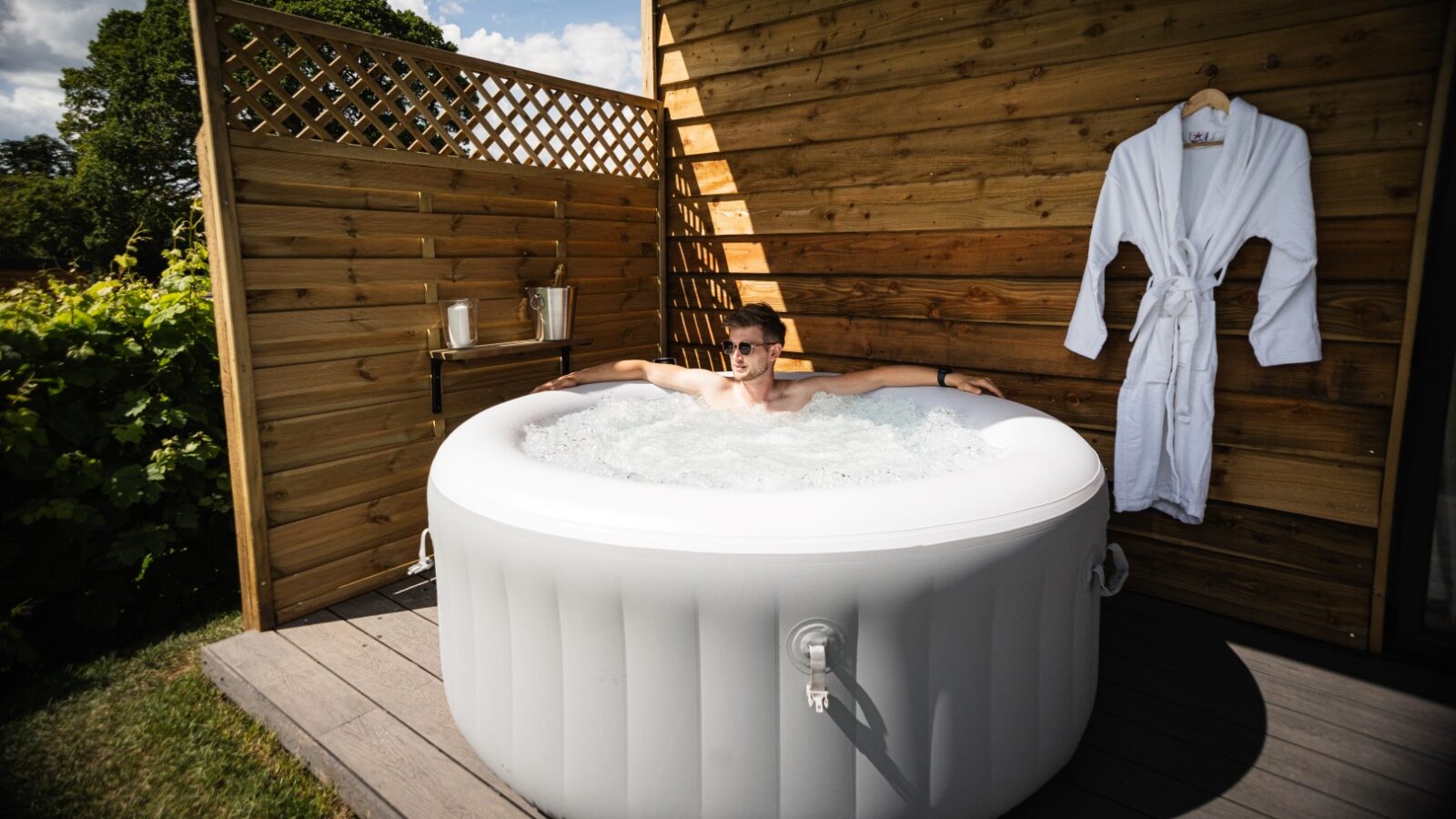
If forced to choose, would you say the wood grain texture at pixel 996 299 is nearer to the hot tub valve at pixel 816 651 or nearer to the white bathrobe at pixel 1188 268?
→ the white bathrobe at pixel 1188 268

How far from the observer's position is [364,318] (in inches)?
90.7

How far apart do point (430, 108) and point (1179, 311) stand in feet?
7.69

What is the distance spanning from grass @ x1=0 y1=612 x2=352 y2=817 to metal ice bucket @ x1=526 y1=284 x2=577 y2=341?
56.9 inches

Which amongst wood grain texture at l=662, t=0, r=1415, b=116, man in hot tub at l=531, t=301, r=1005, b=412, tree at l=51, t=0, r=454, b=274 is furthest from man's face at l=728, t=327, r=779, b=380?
tree at l=51, t=0, r=454, b=274

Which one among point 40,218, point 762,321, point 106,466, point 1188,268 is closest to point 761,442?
point 762,321

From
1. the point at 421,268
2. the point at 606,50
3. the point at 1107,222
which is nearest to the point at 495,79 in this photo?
the point at 421,268

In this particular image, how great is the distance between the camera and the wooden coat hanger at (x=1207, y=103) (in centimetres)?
199

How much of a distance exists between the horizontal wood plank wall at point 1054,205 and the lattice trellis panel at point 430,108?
379mm

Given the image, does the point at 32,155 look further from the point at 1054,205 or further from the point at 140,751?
the point at 1054,205

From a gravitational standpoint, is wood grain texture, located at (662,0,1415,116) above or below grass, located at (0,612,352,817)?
above

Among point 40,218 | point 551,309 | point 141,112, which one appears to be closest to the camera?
point 551,309

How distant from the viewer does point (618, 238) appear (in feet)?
10.6

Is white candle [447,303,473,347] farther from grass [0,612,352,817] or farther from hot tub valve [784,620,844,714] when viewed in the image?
hot tub valve [784,620,844,714]

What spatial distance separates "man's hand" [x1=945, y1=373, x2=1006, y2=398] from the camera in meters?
2.23
